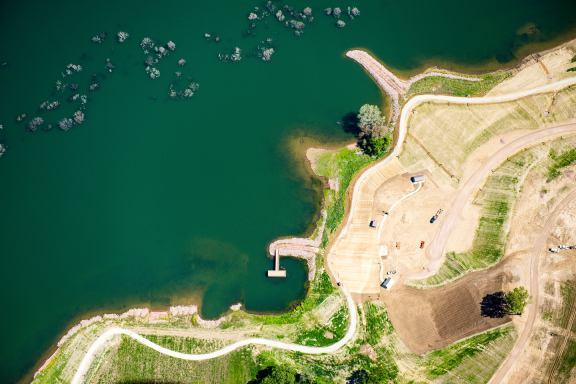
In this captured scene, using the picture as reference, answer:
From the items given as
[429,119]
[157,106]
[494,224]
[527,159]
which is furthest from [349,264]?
[157,106]

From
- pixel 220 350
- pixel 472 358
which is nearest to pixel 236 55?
pixel 220 350

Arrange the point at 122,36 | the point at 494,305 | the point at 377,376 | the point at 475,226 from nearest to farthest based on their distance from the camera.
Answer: the point at 377,376 → the point at 494,305 → the point at 475,226 → the point at 122,36

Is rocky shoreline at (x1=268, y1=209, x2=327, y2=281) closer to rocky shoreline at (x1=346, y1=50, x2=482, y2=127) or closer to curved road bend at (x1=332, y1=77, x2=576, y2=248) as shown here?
curved road bend at (x1=332, y1=77, x2=576, y2=248)

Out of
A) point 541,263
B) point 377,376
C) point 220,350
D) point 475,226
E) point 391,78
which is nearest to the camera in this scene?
point 377,376

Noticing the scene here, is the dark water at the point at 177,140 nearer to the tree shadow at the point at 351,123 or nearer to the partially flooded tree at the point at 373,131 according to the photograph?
the tree shadow at the point at 351,123

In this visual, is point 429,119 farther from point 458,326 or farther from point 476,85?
point 458,326

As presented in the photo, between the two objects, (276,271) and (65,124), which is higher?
(65,124)

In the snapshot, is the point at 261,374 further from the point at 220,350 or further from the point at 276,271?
the point at 276,271
